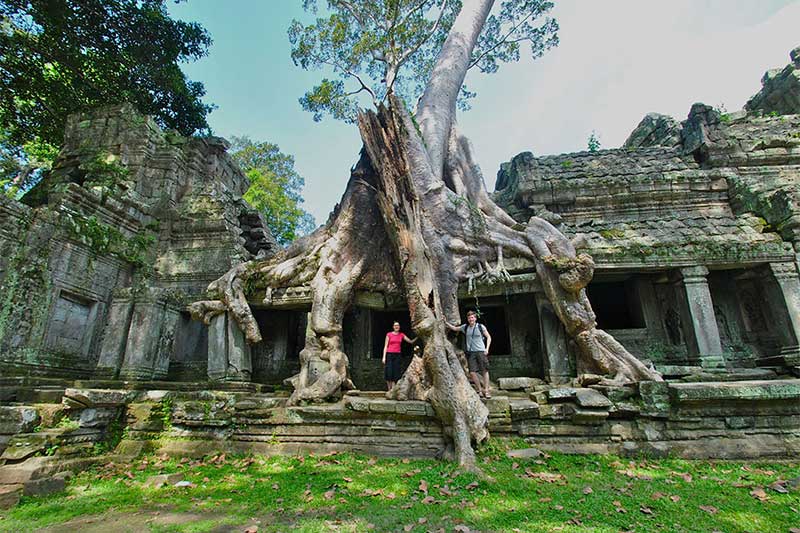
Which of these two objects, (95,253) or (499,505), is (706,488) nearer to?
(499,505)

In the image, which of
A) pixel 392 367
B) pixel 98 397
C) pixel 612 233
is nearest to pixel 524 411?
pixel 392 367

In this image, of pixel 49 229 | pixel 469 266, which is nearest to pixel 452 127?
pixel 469 266

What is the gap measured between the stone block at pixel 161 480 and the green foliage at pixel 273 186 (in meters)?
18.0

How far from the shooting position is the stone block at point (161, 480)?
14.7 feet

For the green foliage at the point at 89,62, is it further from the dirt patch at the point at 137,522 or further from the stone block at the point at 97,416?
the dirt patch at the point at 137,522

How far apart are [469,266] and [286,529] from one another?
518 cm

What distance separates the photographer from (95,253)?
8.78 m

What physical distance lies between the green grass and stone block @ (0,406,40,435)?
878 mm

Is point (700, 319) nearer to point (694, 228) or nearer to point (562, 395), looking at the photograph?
point (694, 228)

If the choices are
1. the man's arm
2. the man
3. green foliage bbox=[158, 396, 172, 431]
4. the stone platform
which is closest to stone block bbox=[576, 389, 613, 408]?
the stone platform

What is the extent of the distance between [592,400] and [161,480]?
202 inches

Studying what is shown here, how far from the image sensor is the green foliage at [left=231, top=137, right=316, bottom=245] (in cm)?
2242

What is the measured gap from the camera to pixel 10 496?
398cm

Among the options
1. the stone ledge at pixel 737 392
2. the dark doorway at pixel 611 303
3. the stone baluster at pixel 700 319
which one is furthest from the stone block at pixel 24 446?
the dark doorway at pixel 611 303
